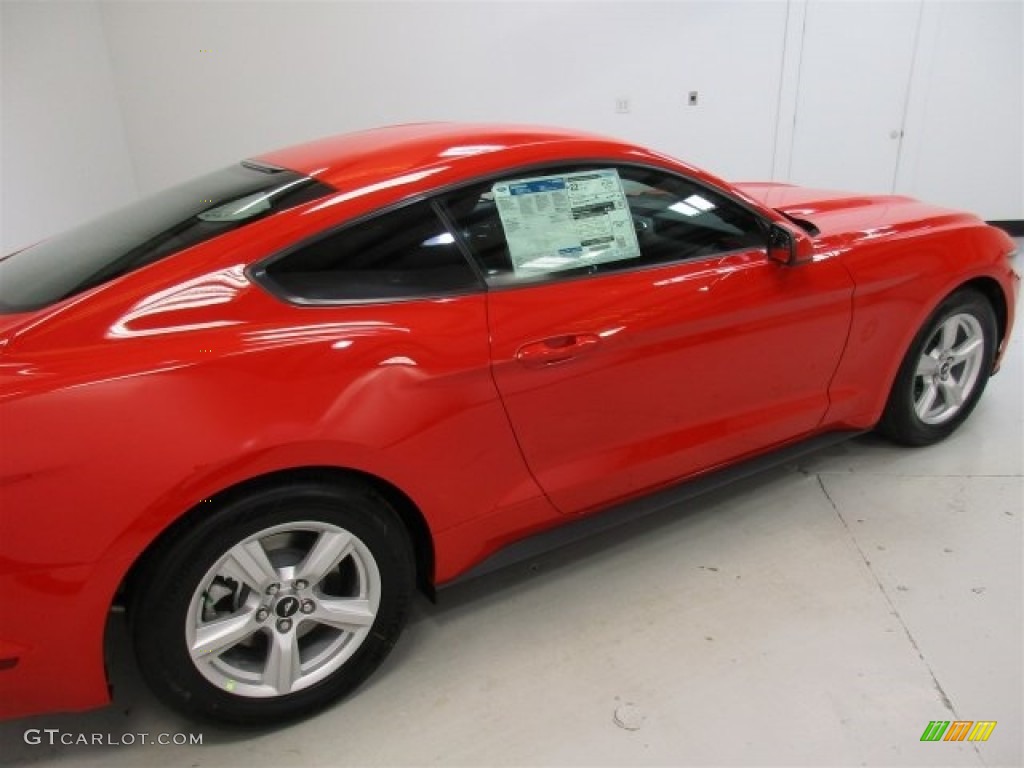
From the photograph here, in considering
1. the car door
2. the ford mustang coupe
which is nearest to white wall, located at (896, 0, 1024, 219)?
the ford mustang coupe

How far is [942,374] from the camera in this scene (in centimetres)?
272

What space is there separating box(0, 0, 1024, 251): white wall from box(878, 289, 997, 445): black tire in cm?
367

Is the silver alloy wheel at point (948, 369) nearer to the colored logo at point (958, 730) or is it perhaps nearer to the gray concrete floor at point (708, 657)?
the gray concrete floor at point (708, 657)

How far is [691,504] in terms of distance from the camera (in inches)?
98.8

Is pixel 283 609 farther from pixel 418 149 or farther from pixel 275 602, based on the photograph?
pixel 418 149

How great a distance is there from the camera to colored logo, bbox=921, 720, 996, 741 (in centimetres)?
164

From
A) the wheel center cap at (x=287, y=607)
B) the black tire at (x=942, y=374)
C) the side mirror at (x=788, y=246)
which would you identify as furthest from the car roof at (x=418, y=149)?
the black tire at (x=942, y=374)

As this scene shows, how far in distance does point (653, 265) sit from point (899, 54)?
548cm

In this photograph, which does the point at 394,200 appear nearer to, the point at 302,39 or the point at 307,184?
the point at 307,184

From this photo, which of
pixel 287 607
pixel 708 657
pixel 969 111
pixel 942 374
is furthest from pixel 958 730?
pixel 969 111

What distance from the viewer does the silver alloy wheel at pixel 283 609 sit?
151 centimetres

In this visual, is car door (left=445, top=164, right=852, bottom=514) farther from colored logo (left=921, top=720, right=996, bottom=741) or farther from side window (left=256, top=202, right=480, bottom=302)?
colored logo (left=921, top=720, right=996, bottom=741)

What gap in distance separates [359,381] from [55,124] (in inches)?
140

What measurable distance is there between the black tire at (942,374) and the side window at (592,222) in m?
0.94
